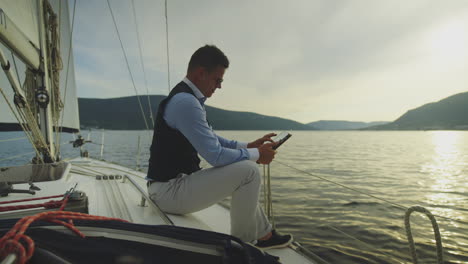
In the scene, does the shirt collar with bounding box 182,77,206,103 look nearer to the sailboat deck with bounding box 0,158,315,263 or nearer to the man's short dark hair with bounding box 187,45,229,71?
the man's short dark hair with bounding box 187,45,229,71

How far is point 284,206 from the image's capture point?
4723mm

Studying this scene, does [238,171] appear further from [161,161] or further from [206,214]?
[206,214]

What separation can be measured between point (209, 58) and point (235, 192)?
917 mm

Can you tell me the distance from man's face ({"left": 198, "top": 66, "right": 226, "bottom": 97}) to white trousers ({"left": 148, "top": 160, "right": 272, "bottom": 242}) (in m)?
0.59

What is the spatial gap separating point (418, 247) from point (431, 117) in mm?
127231

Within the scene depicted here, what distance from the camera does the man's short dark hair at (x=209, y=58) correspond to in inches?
67.9

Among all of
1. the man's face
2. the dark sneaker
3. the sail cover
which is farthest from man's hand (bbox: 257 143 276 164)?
the sail cover

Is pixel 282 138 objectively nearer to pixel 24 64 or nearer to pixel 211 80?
pixel 211 80

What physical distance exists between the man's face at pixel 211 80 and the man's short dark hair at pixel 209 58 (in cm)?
3

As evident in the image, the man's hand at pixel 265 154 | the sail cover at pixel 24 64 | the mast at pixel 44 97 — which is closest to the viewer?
the man's hand at pixel 265 154

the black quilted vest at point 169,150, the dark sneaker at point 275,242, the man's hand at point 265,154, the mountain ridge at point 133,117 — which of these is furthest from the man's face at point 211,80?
the mountain ridge at point 133,117

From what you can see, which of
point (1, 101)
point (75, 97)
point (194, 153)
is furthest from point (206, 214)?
point (75, 97)

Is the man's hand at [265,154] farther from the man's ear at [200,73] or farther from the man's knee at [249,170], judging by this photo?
the man's ear at [200,73]

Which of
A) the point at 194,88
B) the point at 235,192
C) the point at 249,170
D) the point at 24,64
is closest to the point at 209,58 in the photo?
the point at 194,88
